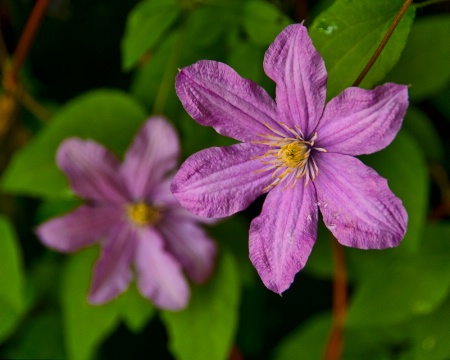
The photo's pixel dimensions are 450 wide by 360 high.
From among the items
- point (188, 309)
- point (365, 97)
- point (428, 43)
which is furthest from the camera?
point (188, 309)

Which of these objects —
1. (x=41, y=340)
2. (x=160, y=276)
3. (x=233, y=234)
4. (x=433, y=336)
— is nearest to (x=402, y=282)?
(x=433, y=336)

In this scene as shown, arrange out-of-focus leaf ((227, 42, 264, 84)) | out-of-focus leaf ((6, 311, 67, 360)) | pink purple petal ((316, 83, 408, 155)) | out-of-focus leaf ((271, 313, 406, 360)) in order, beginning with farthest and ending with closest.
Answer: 1. out-of-focus leaf ((6, 311, 67, 360))
2. out-of-focus leaf ((271, 313, 406, 360))
3. out-of-focus leaf ((227, 42, 264, 84))
4. pink purple petal ((316, 83, 408, 155))

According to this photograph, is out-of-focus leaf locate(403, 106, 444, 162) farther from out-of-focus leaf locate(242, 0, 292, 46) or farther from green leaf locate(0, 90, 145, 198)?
green leaf locate(0, 90, 145, 198)

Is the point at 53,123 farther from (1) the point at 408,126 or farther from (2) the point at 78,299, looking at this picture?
(1) the point at 408,126

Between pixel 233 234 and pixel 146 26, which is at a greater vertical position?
pixel 146 26

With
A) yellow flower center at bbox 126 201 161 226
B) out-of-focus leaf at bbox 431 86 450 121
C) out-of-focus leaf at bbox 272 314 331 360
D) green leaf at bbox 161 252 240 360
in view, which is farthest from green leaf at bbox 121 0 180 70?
out-of-focus leaf at bbox 272 314 331 360

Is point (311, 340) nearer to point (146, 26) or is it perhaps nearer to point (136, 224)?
point (136, 224)

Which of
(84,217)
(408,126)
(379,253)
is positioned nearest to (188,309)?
(84,217)
